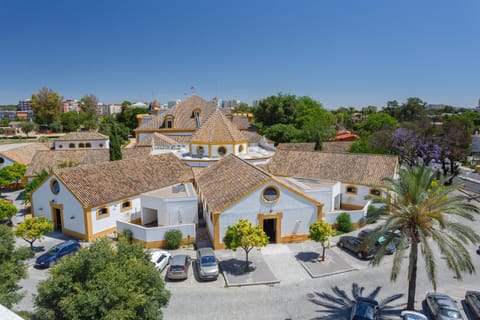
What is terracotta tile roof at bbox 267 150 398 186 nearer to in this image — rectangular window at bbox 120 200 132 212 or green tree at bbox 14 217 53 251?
rectangular window at bbox 120 200 132 212

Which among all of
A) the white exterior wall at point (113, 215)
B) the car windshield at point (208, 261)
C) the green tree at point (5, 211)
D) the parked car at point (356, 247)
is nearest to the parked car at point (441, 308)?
the parked car at point (356, 247)

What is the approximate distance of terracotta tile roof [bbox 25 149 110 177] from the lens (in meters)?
40.0

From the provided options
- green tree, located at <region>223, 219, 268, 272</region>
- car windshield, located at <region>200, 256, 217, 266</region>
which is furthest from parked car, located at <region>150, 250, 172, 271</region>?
green tree, located at <region>223, 219, 268, 272</region>

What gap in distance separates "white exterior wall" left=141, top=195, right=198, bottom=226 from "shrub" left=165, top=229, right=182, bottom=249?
2131mm

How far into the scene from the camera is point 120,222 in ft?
80.4

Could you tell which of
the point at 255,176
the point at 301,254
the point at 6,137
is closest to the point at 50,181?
the point at 255,176

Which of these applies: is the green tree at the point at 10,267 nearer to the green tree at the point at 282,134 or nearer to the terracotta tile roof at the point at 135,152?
the terracotta tile roof at the point at 135,152

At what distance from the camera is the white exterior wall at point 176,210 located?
25.2 metres

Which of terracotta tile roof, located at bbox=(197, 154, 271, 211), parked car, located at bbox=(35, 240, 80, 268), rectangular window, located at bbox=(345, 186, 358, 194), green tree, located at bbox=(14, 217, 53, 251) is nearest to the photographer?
parked car, located at bbox=(35, 240, 80, 268)

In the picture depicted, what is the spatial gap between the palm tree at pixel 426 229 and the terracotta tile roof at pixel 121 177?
65.2ft

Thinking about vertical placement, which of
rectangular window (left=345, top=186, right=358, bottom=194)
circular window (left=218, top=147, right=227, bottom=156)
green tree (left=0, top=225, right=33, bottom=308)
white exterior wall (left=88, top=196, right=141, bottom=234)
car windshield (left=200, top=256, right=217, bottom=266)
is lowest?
car windshield (left=200, top=256, right=217, bottom=266)

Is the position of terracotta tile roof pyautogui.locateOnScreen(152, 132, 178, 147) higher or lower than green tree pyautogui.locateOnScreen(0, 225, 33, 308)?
higher

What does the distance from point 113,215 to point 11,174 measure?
21.2 meters

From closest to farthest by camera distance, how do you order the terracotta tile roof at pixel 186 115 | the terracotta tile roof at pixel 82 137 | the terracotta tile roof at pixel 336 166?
the terracotta tile roof at pixel 336 166, the terracotta tile roof at pixel 186 115, the terracotta tile roof at pixel 82 137
